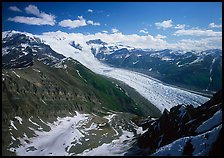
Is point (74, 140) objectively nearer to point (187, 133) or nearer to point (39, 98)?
point (39, 98)

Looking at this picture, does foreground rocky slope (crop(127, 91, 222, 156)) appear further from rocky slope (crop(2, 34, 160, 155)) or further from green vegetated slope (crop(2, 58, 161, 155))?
green vegetated slope (crop(2, 58, 161, 155))

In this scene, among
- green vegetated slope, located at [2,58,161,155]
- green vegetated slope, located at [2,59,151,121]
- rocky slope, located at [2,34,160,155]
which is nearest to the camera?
rocky slope, located at [2,34,160,155]

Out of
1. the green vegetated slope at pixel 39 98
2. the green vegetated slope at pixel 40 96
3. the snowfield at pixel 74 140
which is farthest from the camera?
the green vegetated slope at pixel 40 96

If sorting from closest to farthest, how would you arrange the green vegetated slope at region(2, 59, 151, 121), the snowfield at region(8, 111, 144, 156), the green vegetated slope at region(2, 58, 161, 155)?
the snowfield at region(8, 111, 144, 156) < the green vegetated slope at region(2, 58, 161, 155) < the green vegetated slope at region(2, 59, 151, 121)

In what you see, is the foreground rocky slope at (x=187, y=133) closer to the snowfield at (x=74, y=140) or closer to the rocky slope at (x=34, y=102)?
the snowfield at (x=74, y=140)

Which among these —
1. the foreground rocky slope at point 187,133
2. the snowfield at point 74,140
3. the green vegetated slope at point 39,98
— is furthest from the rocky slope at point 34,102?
the foreground rocky slope at point 187,133

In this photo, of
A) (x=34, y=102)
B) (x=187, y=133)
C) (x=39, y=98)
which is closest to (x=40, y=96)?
(x=39, y=98)

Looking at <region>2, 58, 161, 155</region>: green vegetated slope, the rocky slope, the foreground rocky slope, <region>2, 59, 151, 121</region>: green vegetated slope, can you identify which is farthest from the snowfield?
the foreground rocky slope

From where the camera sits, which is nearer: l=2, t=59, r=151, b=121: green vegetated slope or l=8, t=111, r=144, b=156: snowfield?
l=8, t=111, r=144, b=156: snowfield

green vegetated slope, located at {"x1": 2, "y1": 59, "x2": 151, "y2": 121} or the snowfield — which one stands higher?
green vegetated slope, located at {"x1": 2, "y1": 59, "x2": 151, "y2": 121}
